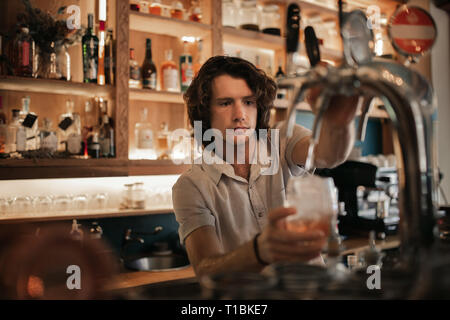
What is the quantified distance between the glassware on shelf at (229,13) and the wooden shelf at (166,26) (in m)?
0.29

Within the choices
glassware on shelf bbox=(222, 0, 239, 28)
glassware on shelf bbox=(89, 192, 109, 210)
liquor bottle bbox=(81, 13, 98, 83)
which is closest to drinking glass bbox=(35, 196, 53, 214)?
glassware on shelf bbox=(89, 192, 109, 210)

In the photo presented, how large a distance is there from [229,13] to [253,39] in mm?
256

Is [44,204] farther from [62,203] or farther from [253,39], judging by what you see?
[253,39]

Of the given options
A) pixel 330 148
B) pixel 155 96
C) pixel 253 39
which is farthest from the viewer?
pixel 253 39

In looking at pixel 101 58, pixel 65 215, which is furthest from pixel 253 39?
pixel 65 215

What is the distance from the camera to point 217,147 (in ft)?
4.66

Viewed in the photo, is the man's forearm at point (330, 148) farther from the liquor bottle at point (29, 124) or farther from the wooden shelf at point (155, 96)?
the liquor bottle at point (29, 124)

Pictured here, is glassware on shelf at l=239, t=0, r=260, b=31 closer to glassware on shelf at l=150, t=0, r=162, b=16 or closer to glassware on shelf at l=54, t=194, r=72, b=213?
glassware on shelf at l=150, t=0, r=162, b=16

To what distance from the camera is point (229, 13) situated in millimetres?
2854

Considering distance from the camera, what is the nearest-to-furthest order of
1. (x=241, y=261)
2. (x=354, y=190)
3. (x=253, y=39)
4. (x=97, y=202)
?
1. (x=241, y=261)
2. (x=97, y=202)
3. (x=253, y=39)
4. (x=354, y=190)

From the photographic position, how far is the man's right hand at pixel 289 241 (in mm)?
636

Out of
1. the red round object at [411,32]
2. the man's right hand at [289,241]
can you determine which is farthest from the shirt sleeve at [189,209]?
the red round object at [411,32]

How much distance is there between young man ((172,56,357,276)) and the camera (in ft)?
3.76

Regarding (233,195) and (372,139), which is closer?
(233,195)
